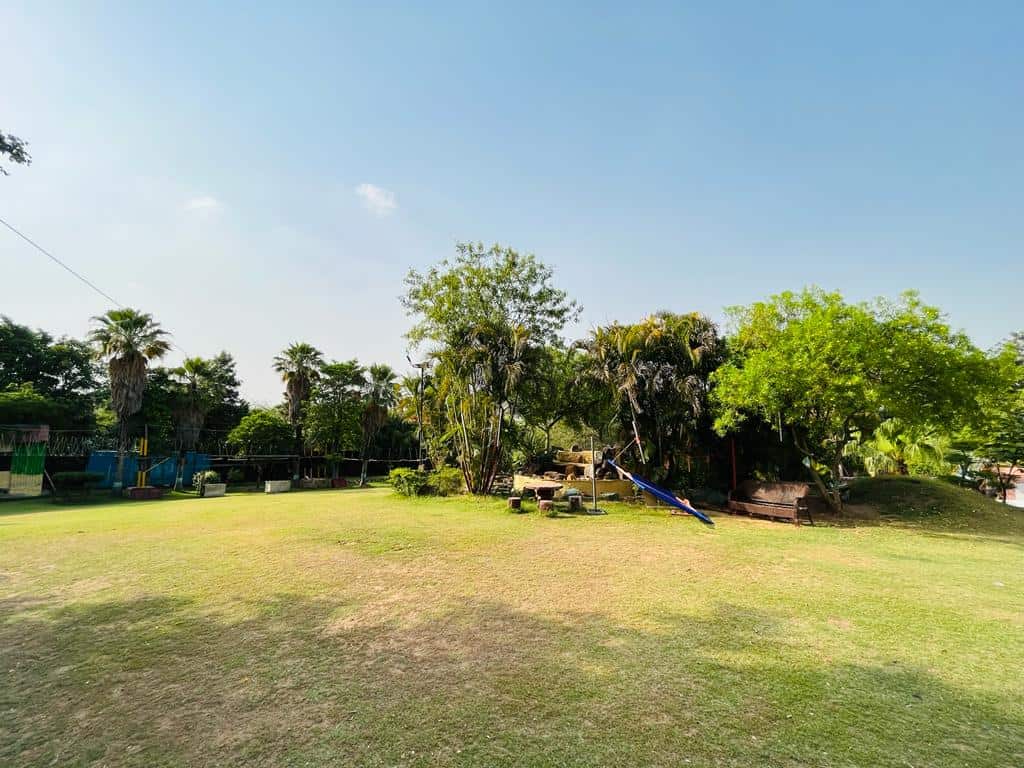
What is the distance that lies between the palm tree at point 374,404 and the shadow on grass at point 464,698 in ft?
96.1

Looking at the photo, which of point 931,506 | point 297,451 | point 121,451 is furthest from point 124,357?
point 931,506

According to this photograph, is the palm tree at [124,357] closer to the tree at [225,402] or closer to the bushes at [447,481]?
the tree at [225,402]

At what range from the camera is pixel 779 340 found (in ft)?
45.2

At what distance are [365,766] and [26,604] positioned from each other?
19.3 ft

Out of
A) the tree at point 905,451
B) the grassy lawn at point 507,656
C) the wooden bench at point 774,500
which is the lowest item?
the grassy lawn at point 507,656

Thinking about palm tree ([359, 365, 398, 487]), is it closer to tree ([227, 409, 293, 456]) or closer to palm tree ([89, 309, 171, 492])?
tree ([227, 409, 293, 456])

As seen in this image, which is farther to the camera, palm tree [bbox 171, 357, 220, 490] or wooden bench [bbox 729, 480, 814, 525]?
palm tree [bbox 171, 357, 220, 490]

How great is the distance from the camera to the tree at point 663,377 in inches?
666

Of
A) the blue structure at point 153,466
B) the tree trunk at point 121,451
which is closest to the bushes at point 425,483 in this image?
the tree trunk at point 121,451

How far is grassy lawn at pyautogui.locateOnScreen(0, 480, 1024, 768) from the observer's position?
118 inches

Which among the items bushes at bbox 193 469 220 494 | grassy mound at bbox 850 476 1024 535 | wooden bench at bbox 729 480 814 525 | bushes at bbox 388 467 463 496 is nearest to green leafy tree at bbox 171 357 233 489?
bushes at bbox 193 469 220 494

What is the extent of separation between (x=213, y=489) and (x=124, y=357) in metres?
8.19

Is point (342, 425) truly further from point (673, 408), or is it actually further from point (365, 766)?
point (365, 766)

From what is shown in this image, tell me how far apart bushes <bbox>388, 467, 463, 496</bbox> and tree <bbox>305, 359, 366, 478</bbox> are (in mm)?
13311
